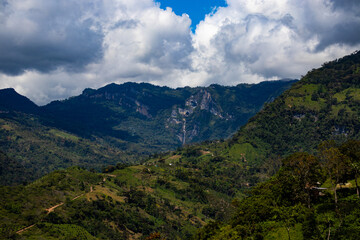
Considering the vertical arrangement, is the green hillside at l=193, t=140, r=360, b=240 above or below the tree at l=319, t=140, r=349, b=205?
below

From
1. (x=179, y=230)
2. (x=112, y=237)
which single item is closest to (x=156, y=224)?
(x=179, y=230)

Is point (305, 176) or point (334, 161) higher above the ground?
point (334, 161)

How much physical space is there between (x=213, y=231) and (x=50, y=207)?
83.8 metres

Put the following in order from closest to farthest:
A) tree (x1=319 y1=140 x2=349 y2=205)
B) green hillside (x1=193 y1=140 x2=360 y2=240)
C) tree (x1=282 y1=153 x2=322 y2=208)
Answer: green hillside (x1=193 y1=140 x2=360 y2=240) < tree (x1=319 y1=140 x2=349 y2=205) < tree (x1=282 y1=153 x2=322 y2=208)

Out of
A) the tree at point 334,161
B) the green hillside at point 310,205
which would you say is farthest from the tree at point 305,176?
the tree at point 334,161

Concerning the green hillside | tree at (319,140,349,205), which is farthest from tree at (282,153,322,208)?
tree at (319,140,349,205)

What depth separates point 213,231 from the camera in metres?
95.4

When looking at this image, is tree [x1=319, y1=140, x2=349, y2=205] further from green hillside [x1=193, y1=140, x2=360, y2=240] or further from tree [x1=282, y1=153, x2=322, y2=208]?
tree [x1=282, y1=153, x2=322, y2=208]

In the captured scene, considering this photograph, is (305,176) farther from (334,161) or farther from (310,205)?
(310,205)

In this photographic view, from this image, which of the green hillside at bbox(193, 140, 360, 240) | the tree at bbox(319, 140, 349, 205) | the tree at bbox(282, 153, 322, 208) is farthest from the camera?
the tree at bbox(282, 153, 322, 208)

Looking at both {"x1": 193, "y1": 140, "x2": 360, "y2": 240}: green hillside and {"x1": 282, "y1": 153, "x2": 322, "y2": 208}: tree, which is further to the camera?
{"x1": 282, "y1": 153, "x2": 322, "y2": 208}: tree

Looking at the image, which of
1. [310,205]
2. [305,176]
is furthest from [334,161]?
[310,205]

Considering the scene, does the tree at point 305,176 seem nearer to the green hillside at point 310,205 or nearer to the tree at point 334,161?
the green hillside at point 310,205

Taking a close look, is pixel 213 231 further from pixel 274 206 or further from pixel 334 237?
pixel 334 237
